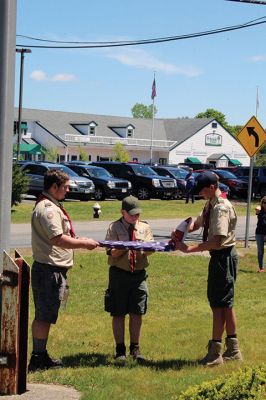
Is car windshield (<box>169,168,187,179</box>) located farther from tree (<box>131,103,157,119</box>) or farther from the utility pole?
tree (<box>131,103,157,119</box>)

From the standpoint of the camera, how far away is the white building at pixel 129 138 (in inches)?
2793

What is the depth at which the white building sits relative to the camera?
70938 mm

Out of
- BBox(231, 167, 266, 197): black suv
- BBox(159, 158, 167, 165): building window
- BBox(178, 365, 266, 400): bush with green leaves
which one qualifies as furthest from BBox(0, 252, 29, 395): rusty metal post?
BBox(159, 158, 167, 165): building window

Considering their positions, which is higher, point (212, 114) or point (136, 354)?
point (212, 114)

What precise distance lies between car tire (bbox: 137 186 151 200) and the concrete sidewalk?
95.2 ft

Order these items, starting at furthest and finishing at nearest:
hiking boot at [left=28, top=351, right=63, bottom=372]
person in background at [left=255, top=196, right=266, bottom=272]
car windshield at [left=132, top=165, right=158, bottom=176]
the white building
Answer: the white building
car windshield at [left=132, top=165, right=158, bottom=176]
person in background at [left=255, top=196, right=266, bottom=272]
hiking boot at [left=28, top=351, right=63, bottom=372]

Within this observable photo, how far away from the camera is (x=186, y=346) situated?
7000mm

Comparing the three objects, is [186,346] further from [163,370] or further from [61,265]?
[61,265]

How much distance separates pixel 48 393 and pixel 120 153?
2602 inches

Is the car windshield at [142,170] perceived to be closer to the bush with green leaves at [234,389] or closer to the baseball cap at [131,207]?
the baseball cap at [131,207]

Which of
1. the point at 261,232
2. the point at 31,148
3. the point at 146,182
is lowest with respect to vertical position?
the point at 261,232

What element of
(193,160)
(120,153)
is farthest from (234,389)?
(193,160)

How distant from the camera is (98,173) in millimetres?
33219

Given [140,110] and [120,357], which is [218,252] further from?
[140,110]
